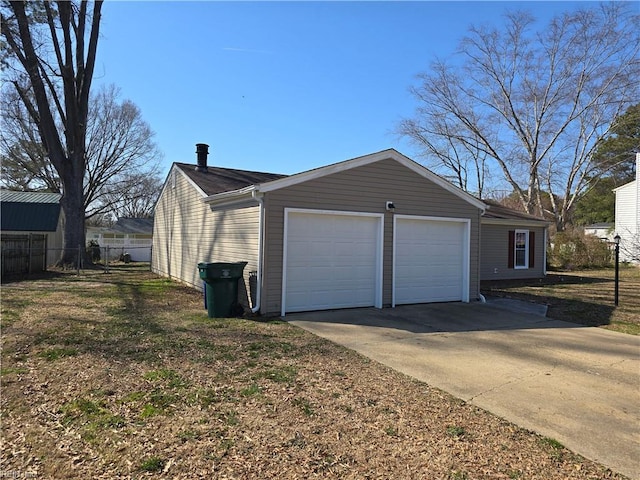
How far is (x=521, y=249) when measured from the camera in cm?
1661

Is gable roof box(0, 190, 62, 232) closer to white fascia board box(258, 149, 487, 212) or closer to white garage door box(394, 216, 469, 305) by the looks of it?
white fascia board box(258, 149, 487, 212)

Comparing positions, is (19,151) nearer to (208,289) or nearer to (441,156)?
(208,289)

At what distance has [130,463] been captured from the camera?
107 inches

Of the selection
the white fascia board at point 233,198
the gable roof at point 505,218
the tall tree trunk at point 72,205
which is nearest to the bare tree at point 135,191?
the tall tree trunk at point 72,205

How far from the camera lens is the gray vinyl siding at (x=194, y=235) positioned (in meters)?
8.38

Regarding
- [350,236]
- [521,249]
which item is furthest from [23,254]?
[521,249]

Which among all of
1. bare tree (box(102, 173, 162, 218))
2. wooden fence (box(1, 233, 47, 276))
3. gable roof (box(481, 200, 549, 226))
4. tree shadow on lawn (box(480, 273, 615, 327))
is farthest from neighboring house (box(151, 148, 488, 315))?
bare tree (box(102, 173, 162, 218))

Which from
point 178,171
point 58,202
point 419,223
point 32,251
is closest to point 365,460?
point 419,223

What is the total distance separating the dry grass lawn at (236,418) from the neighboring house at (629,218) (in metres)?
23.8

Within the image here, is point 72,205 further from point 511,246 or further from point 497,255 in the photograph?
point 511,246

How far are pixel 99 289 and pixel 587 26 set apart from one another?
29.9 m

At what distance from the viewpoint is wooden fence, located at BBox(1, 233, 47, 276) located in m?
14.4

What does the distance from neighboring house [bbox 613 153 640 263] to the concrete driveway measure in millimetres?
19369

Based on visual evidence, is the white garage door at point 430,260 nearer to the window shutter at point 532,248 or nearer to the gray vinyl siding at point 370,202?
the gray vinyl siding at point 370,202
